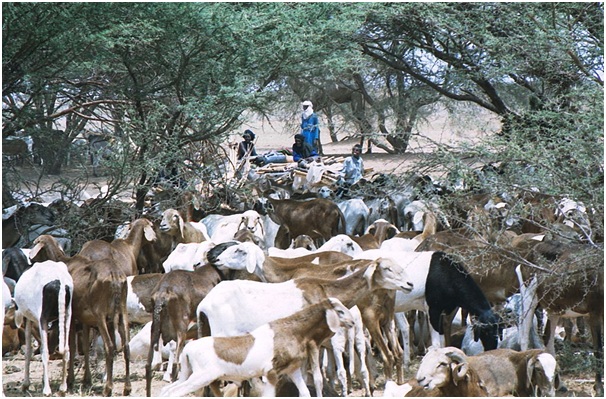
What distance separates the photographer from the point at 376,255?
468 inches

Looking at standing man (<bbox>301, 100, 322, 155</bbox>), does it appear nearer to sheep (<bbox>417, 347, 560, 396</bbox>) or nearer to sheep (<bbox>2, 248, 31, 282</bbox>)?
sheep (<bbox>2, 248, 31, 282</bbox>)

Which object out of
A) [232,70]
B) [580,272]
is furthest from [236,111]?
[580,272]

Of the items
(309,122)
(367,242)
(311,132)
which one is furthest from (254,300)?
(311,132)

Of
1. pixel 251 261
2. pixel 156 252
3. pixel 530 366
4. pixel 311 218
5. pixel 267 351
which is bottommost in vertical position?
pixel 530 366

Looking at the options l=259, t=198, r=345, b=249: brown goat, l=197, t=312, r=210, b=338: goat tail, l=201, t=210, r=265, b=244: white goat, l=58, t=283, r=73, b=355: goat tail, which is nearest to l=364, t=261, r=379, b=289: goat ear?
l=197, t=312, r=210, b=338: goat tail

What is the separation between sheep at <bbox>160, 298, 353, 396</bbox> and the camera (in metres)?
8.30

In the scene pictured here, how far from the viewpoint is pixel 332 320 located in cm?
865

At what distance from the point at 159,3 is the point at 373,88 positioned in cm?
1866

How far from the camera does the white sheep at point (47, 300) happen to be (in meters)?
9.98

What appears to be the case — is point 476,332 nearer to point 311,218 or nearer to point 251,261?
point 251,261

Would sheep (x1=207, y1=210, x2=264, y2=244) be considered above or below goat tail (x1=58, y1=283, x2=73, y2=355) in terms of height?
above

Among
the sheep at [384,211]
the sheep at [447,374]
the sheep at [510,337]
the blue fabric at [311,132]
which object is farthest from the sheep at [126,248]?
the blue fabric at [311,132]

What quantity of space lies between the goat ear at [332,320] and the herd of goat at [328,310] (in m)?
0.01

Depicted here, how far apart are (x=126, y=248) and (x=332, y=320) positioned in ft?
16.6
